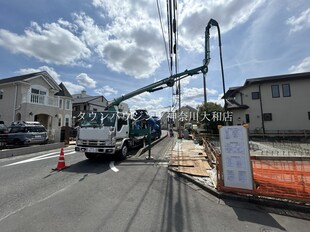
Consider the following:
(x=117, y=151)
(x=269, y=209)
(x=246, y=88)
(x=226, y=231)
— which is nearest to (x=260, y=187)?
(x=269, y=209)

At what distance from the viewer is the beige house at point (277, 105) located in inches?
861

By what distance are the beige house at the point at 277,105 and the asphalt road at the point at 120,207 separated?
21.5m

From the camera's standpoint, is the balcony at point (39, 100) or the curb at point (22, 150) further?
the balcony at point (39, 100)

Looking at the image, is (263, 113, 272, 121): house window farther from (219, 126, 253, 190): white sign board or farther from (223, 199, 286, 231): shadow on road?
(223, 199, 286, 231): shadow on road

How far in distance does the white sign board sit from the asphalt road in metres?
0.51

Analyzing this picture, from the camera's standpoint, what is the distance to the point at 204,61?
12.9m

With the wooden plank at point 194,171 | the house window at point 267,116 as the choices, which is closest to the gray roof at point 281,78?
the house window at point 267,116

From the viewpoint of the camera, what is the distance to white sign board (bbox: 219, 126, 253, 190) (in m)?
4.48

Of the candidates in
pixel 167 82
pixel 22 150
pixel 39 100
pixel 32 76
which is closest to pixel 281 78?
pixel 167 82

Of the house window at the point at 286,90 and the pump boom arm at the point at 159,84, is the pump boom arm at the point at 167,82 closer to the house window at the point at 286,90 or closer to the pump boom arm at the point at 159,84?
the pump boom arm at the point at 159,84

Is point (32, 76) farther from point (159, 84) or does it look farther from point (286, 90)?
point (286, 90)

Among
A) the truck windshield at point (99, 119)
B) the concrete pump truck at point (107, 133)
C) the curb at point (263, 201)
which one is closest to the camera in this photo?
the curb at point (263, 201)

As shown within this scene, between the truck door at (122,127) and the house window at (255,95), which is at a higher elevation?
the house window at (255,95)

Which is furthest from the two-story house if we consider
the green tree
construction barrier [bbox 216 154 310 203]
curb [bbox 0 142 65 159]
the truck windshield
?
construction barrier [bbox 216 154 310 203]
